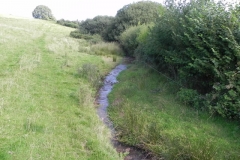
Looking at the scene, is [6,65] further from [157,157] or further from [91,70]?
[157,157]

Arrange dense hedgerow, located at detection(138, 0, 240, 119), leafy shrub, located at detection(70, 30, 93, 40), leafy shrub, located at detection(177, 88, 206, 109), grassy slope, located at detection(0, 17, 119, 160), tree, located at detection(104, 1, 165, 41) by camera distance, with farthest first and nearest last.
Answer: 1. leafy shrub, located at detection(70, 30, 93, 40)
2. tree, located at detection(104, 1, 165, 41)
3. leafy shrub, located at detection(177, 88, 206, 109)
4. dense hedgerow, located at detection(138, 0, 240, 119)
5. grassy slope, located at detection(0, 17, 119, 160)

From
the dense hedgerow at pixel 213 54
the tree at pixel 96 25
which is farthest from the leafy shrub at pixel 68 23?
the dense hedgerow at pixel 213 54

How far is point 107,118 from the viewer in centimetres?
1223

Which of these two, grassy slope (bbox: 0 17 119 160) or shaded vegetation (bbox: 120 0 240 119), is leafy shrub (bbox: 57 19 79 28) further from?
shaded vegetation (bbox: 120 0 240 119)

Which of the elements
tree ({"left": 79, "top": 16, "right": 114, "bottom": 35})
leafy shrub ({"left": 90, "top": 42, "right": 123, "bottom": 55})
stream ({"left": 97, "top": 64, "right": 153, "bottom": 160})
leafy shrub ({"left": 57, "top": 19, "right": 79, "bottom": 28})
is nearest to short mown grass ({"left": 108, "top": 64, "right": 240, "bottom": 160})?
stream ({"left": 97, "top": 64, "right": 153, "bottom": 160})

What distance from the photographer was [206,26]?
1175cm

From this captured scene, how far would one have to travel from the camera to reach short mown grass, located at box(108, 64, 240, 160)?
781 cm

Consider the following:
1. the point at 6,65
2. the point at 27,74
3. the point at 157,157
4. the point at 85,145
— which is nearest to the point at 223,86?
the point at 157,157

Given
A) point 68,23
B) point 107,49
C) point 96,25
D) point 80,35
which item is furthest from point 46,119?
point 68,23

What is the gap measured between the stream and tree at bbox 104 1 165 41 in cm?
1484

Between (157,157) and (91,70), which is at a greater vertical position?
(91,70)

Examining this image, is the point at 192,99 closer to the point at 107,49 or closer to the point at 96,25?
the point at 107,49

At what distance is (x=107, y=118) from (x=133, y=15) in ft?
87.7

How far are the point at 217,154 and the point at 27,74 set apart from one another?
13.0 meters
